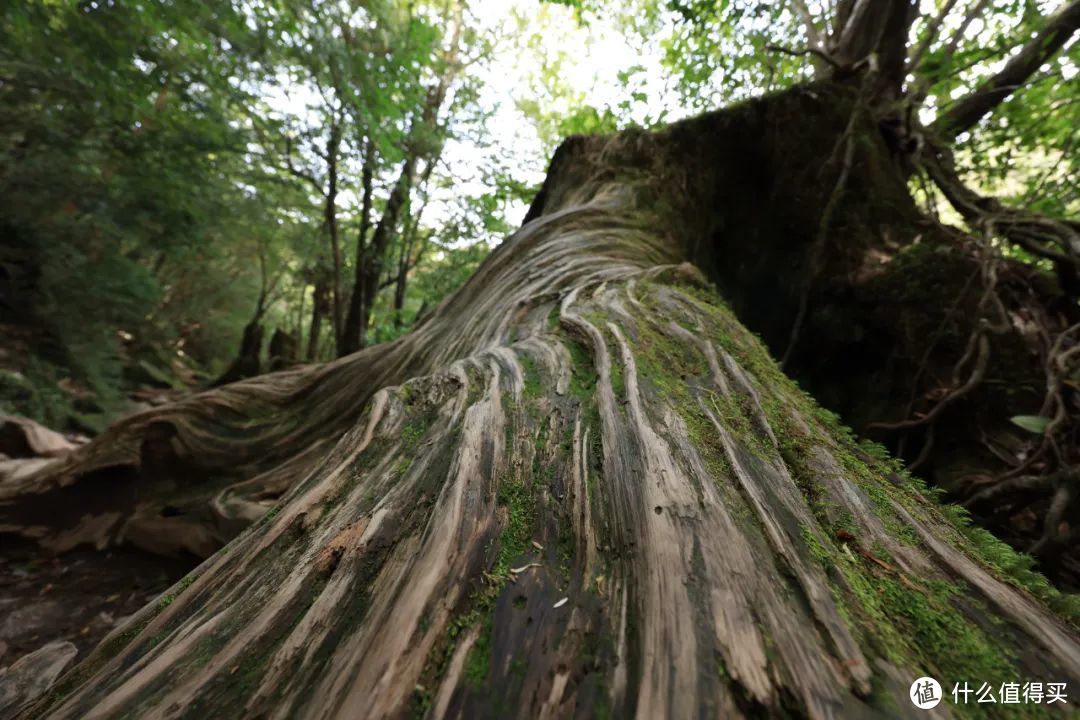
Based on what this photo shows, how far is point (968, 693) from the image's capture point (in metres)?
0.58

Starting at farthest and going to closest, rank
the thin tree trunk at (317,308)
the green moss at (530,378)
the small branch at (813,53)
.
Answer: the thin tree trunk at (317,308) < the small branch at (813,53) < the green moss at (530,378)

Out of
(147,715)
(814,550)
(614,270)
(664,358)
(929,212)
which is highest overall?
(929,212)

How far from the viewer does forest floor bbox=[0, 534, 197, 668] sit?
1713 mm

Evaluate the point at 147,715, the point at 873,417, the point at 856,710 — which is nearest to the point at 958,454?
the point at 873,417

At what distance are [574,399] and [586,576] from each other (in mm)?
591

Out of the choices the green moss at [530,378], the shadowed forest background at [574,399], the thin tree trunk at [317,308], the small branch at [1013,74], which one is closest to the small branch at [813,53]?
the shadowed forest background at [574,399]

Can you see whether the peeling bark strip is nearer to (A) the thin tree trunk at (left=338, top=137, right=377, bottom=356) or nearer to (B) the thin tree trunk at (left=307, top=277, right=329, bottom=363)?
(A) the thin tree trunk at (left=338, top=137, right=377, bottom=356)

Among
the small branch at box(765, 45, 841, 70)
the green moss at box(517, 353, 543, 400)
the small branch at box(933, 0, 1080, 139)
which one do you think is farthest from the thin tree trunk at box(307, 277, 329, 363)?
the small branch at box(933, 0, 1080, 139)

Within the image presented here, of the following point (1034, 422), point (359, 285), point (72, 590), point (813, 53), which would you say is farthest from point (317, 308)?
point (1034, 422)

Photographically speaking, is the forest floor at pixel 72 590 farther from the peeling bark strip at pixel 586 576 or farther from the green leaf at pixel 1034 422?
the green leaf at pixel 1034 422

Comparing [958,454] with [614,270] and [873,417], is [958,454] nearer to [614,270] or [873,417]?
[873,417]

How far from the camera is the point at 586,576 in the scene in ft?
2.47

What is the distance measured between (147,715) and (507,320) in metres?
1.71

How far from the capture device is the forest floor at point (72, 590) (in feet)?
5.62
